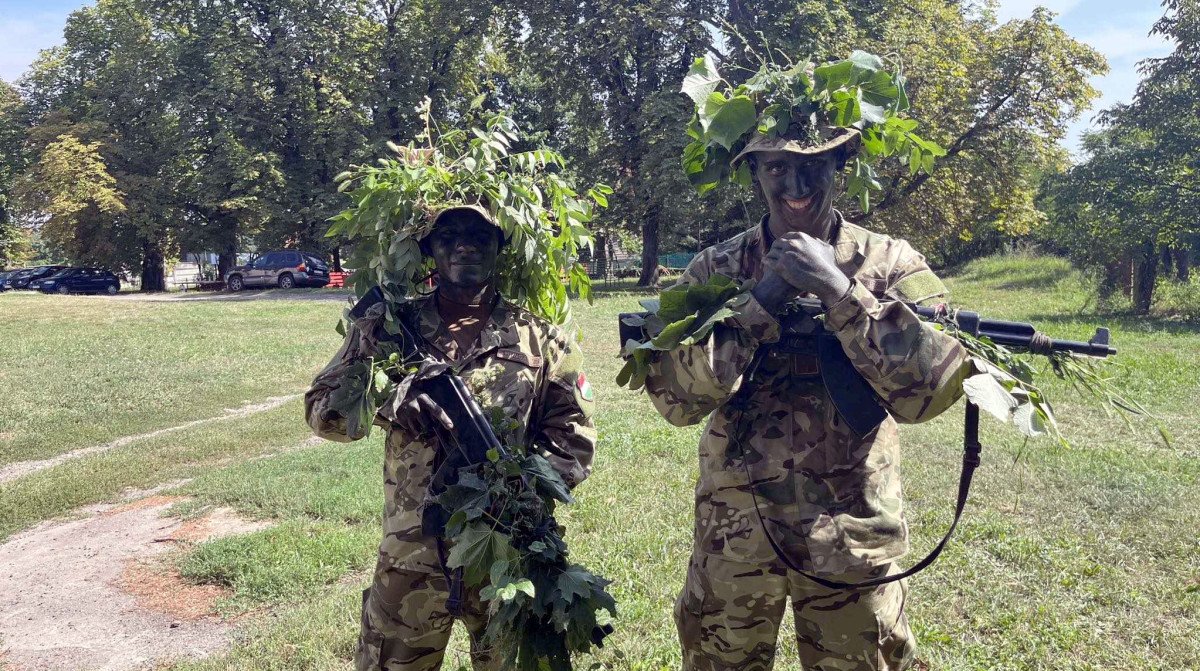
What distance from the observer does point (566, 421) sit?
334 centimetres

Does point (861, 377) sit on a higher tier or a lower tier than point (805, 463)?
higher

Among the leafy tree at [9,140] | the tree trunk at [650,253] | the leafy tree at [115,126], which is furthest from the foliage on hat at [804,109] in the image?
the leafy tree at [9,140]

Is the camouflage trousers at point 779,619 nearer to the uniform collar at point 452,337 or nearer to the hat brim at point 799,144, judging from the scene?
the uniform collar at point 452,337

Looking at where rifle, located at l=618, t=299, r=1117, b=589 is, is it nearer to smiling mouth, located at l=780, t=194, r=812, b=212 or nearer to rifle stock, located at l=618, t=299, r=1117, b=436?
rifle stock, located at l=618, t=299, r=1117, b=436

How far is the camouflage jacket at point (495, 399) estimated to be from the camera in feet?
10.4

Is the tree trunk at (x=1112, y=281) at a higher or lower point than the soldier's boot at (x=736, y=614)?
higher

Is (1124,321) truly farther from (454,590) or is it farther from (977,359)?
(454,590)

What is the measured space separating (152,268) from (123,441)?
33.5 m

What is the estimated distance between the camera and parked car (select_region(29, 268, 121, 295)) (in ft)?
121

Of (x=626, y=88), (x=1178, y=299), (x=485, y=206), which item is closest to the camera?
(x=485, y=206)

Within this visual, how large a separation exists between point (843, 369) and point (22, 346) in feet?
58.3

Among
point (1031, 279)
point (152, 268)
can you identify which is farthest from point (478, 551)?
point (152, 268)

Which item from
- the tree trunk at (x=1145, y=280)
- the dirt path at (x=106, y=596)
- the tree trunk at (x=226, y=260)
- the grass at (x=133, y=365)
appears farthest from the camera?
the tree trunk at (x=226, y=260)

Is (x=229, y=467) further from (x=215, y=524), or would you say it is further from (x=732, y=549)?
(x=732, y=549)
